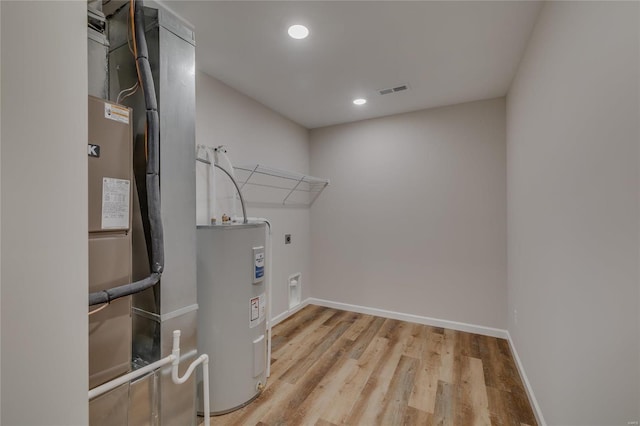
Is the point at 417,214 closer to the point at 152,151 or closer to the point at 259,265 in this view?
the point at 259,265

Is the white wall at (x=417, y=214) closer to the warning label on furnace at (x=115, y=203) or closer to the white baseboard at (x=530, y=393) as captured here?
the white baseboard at (x=530, y=393)

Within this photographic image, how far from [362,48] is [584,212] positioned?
1666 millimetres

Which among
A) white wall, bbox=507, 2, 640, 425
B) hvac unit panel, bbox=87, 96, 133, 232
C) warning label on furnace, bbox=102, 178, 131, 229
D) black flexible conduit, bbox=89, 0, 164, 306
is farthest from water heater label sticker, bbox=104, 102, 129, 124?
white wall, bbox=507, 2, 640, 425

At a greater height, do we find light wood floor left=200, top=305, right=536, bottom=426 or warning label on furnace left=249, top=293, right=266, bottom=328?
warning label on furnace left=249, top=293, right=266, bottom=328

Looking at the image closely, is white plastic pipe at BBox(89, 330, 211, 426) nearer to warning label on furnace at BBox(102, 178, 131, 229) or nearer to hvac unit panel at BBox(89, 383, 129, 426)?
hvac unit panel at BBox(89, 383, 129, 426)

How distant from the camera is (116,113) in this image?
115cm

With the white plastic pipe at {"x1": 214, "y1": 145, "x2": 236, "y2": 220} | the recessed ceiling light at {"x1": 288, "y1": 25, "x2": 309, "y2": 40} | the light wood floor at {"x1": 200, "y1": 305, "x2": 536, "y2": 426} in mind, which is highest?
the recessed ceiling light at {"x1": 288, "y1": 25, "x2": 309, "y2": 40}

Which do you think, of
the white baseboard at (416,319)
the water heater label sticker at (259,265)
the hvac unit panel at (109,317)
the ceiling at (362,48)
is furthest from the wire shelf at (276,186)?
the hvac unit panel at (109,317)

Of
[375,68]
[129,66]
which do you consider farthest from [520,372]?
[129,66]

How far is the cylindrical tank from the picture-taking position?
1818mm

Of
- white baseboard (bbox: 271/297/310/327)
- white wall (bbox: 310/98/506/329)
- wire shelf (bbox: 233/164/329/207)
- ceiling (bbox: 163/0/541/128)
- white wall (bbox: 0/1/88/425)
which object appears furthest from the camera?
white baseboard (bbox: 271/297/310/327)

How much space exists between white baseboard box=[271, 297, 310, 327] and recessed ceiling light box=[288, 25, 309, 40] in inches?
109

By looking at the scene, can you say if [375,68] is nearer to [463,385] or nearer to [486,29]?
[486,29]

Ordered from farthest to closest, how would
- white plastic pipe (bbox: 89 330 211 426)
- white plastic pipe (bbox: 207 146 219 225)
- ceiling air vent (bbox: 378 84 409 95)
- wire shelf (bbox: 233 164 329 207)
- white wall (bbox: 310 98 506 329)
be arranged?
white wall (bbox: 310 98 506 329)
wire shelf (bbox: 233 164 329 207)
ceiling air vent (bbox: 378 84 409 95)
white plastic pipe (bbox: 207 146 219 225)
white plastic pipe (bbox: 89 330 211 426)
